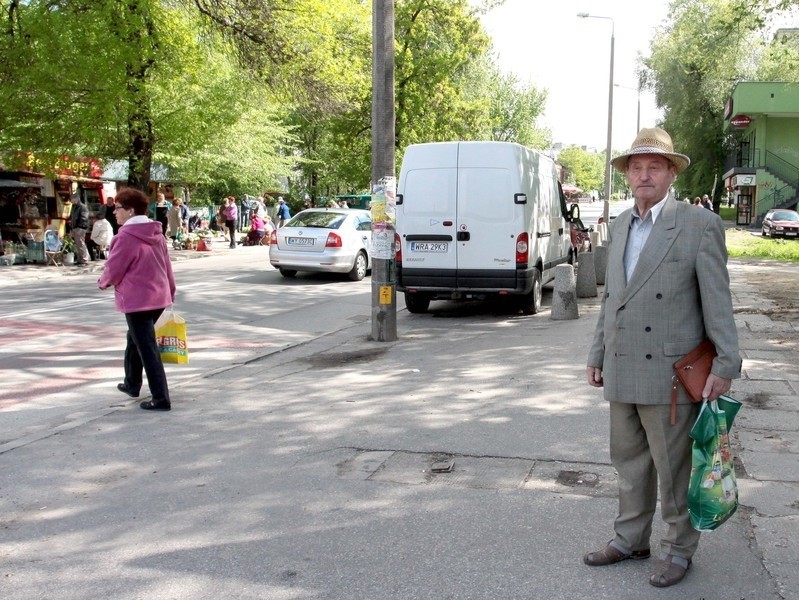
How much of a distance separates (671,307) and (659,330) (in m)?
0.11

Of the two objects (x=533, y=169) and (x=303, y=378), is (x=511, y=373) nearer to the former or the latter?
(x=303, y=378)

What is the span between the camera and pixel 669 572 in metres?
3.64

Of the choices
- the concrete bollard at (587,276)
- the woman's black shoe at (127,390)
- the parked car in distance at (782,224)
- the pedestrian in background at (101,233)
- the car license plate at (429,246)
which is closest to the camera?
the woman's black shoe at (127,390)

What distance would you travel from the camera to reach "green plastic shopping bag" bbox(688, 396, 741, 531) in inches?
136

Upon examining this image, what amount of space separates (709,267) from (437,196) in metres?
8.74

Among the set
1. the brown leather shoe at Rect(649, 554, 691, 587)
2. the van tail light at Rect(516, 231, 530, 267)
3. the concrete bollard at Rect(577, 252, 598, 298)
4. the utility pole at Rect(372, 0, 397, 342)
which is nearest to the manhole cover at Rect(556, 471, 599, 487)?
Result: the brown leather shoe at Rect(649, 554, 691, 587)

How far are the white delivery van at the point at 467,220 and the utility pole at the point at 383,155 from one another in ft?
6.20

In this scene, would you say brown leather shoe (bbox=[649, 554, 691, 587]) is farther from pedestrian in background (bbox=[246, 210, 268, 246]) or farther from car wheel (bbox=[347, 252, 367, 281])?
pedestrian in background (bbox=[246, 210, 268, 246])

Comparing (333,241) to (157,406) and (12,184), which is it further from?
(12,184)

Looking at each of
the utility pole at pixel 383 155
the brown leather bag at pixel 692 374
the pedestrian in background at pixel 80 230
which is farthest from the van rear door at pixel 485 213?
the pedestrian in background at pixel 80 230

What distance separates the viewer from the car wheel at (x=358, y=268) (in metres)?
17.6

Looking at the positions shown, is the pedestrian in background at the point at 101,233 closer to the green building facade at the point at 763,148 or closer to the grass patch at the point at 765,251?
the grass patch at the point at 765,251

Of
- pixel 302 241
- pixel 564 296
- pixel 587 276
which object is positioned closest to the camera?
pixel 564 296

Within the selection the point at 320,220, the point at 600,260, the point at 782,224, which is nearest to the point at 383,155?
the point at 320,220
